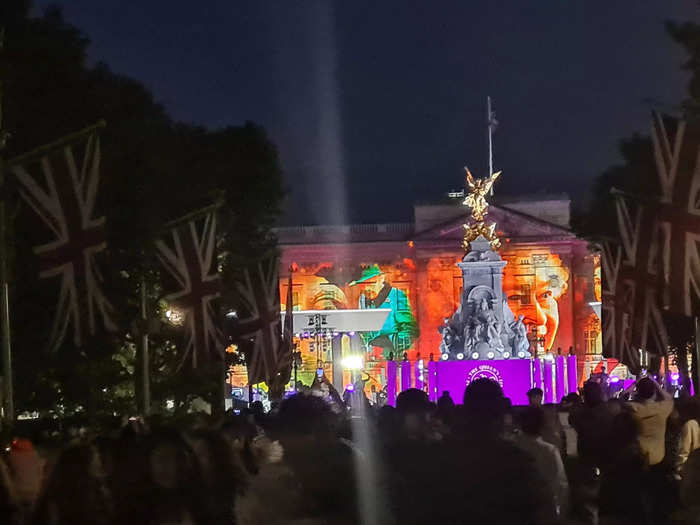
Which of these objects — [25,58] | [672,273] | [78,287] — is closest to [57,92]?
[25,58]

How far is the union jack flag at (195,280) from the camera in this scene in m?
21.5

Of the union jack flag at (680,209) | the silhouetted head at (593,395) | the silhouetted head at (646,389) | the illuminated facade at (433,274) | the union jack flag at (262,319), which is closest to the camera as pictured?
the silhouetted head at (646,389)

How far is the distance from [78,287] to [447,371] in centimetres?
4049

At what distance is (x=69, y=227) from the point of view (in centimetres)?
1603

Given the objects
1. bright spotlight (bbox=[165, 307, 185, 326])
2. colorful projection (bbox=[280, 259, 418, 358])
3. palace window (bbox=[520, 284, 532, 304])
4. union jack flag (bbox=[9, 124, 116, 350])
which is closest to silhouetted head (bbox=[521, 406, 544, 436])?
union jack flag (bbox=[9, 124, 116, 350])

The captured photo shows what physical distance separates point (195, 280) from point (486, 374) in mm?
34189

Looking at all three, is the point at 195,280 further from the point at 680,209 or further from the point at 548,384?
the point at 548,384

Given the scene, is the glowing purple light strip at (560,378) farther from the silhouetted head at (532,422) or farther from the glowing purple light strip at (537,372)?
the silhouetted head at (532,422)

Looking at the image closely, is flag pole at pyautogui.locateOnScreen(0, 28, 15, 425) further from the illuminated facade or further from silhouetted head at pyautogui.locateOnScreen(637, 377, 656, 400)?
the illuminated facade

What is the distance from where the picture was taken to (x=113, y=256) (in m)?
25.5

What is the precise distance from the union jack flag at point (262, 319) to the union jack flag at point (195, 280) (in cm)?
487

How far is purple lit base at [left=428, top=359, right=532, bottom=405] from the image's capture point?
54531mm

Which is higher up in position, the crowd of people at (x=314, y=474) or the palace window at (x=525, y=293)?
the palace window at (x=525, y=293)

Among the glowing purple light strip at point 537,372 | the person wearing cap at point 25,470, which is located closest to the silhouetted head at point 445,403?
the person wearing cap at point 25,470
